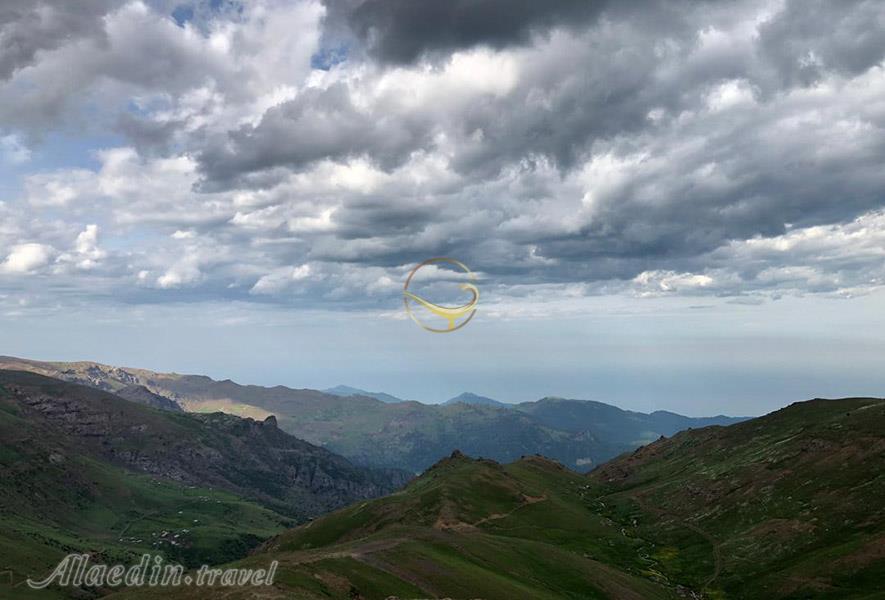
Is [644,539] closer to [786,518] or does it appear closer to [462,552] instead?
[786,518]

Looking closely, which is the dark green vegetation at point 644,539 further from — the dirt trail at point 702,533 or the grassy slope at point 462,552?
the dirt trail at point 702,533

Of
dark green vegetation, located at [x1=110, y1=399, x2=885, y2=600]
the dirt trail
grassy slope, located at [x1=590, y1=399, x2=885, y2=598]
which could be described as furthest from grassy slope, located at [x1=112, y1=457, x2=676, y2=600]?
grassy slope, located at [x1=590, y1=399, x2=885, y2=598]

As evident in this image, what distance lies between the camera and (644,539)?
508ft

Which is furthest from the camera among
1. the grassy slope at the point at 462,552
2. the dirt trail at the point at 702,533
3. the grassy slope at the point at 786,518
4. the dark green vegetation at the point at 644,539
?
the dirt trail at the point at 702,533

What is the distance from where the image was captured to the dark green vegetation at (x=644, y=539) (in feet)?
273

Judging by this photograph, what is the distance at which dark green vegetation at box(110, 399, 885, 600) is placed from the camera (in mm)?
83062

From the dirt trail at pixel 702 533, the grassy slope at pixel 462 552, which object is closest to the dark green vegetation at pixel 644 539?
the grassy slope at pixel 462 552

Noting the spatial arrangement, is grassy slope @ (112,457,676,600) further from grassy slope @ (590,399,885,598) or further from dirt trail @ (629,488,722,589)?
grassy slope @ (590,399,885,598)

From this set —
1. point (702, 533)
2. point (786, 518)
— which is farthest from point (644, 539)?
point (786, 518)

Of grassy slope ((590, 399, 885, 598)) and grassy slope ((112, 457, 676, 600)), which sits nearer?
grassy slope ((112, 457, 676, 600))

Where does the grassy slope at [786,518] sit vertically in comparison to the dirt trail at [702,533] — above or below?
above

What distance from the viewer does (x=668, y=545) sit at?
480ft

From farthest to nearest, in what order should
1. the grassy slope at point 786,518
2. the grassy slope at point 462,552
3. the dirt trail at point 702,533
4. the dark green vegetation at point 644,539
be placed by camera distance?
the dirt trail at point 702,533
the grassy slope at point 786,518
the dark green vegetation at point 644,539
the grassy slope at point 462,552

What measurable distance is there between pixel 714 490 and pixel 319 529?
118m
